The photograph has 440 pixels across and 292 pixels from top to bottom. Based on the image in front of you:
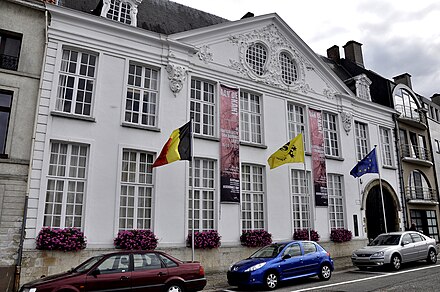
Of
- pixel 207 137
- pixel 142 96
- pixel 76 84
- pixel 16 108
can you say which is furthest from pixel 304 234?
pixel 16 108

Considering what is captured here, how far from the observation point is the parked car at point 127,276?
788 centimetres

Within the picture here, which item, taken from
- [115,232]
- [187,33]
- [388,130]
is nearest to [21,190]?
[115,232]

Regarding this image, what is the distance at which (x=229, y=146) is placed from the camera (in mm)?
16062

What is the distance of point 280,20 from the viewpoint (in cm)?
1975

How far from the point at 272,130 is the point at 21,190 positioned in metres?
11.3

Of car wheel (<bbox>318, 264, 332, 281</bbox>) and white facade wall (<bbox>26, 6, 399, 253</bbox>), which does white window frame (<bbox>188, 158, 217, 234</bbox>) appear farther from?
car wheel (<bbox>318, 264, 332, 281</bbox>)

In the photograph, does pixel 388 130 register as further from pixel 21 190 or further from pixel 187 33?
pixel 21 190

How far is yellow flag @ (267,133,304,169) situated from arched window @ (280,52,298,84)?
15.5 ft

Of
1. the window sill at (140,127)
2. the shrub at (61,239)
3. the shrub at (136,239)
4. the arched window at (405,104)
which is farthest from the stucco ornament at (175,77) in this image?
the arched window at (405,104)

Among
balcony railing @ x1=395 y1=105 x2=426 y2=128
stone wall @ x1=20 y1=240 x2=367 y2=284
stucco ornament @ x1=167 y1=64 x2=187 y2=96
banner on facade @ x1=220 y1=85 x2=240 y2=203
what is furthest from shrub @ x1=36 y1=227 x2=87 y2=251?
balcony railing @ x1=395 y1=105 x2=426 y2=128

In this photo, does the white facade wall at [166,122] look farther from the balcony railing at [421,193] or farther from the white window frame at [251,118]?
the balcony railing at [421,193]

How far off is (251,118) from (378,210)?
35.7 feet

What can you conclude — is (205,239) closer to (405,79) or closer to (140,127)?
(140,127)

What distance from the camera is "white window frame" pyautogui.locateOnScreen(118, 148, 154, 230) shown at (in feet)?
43.2
